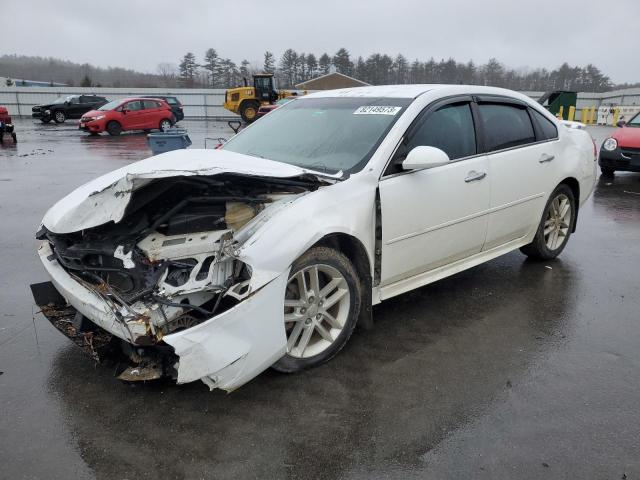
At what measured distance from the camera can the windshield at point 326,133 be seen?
344 cm

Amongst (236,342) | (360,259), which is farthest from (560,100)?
(236,342)

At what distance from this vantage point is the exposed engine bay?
102 inches

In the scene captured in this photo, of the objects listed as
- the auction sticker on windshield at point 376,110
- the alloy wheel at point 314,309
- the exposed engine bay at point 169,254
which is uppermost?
the auction sticker on windshield at point 376,110

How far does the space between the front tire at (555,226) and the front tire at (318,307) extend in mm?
2524

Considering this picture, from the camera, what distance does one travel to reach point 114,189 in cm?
288

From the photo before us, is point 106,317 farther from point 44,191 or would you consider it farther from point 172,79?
point 172,79

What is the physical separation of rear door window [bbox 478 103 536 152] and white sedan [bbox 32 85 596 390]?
24 millimetres

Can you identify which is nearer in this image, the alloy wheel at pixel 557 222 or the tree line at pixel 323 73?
the alloy wheel at pixel 557 222

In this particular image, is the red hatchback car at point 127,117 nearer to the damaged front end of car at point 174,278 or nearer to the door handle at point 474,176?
the damaged front end of car at point 174,278

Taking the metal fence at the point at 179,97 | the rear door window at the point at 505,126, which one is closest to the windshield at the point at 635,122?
the rear door window at the point at 505,126

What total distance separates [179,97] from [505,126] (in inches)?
1499

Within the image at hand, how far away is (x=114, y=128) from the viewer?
21.8 meters

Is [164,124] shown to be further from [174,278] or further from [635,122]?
[174,278]

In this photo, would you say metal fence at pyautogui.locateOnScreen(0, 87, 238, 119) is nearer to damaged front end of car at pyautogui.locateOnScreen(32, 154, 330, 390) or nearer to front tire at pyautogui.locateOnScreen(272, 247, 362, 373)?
damaged front end of car at pyautogui.locateOnScreen(32, 154, 330, 390)
